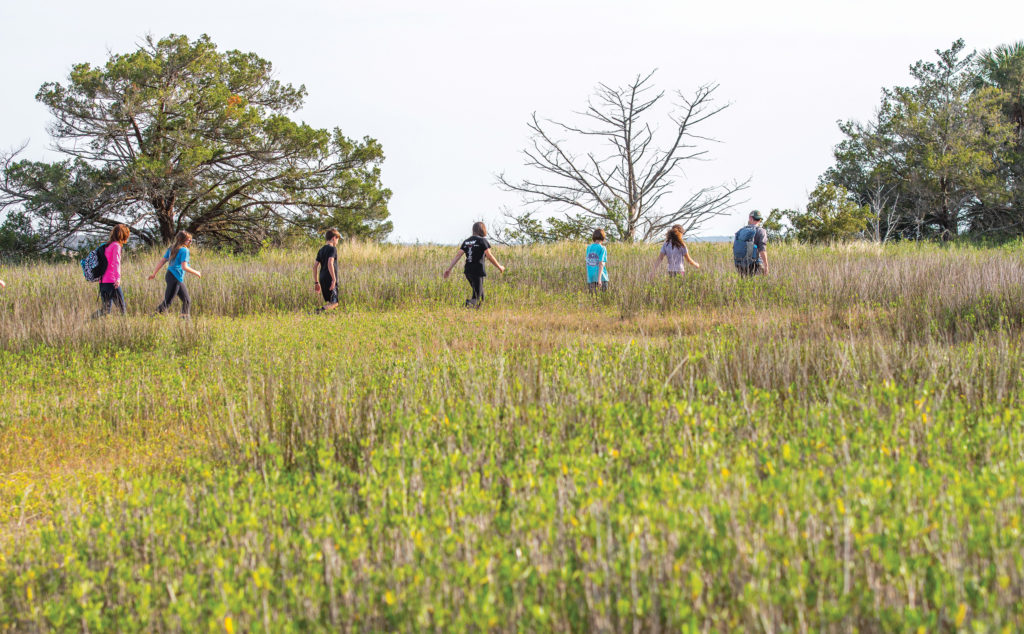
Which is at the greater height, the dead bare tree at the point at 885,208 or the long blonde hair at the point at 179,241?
the dead bare tree at the point at 885,208

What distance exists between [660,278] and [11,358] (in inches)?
406

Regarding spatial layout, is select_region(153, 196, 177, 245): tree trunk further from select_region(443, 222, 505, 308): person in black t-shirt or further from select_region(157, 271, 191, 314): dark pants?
select_region(443, 222, 505, 308): person in black t-shirt

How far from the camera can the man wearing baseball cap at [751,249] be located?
45.2 feet

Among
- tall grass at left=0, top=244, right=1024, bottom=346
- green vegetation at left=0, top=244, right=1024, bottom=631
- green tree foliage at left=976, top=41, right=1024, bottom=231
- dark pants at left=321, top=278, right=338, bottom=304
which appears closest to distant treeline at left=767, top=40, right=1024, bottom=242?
green tree foliage at left=976, top=41, right=1024, bottom=231

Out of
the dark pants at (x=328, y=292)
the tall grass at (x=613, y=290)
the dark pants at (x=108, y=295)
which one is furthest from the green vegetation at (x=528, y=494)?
the dark pants at (x=328, y=292)

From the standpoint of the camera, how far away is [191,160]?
24.5m

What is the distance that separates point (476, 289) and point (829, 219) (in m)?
20.7

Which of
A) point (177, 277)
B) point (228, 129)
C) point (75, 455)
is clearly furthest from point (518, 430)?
point (228, 129)

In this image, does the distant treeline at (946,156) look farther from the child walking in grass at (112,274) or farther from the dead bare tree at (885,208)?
the child walking in grass at (112,274)

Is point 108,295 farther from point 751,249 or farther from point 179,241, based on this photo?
point 751,249

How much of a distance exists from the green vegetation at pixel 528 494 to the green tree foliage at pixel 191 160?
18870 millimetres

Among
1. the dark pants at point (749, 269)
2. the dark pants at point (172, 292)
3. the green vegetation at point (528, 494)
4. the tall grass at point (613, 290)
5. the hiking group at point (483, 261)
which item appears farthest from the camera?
the dark pants at point (749, 269)

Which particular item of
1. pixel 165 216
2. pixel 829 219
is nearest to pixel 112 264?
pixel 165 216

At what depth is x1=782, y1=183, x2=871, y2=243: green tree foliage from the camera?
2952 centimetres
